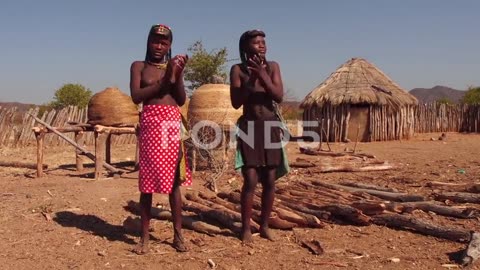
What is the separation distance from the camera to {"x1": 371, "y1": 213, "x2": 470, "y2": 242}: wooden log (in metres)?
3.73

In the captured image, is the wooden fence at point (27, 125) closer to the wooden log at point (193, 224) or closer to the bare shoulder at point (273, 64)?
the wooden log at point (193, 224)

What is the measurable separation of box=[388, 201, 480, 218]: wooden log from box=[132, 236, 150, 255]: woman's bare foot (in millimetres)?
2303

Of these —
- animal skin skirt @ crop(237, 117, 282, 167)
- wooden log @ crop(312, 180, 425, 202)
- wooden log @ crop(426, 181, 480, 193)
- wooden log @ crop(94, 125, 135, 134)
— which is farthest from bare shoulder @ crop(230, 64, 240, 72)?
wooden log @ crop(94, 125, 135, 134)

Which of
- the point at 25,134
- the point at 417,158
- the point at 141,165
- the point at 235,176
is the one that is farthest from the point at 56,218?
the point at 25,134

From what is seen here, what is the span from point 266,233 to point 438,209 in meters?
1.89

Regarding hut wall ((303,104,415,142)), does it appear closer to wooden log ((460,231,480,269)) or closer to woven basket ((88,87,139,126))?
woven basket ((88,87,139,126))

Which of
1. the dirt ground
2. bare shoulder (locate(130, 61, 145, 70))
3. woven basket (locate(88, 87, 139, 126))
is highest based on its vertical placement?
bare shoulder (locate(130, 61, 145, 70))

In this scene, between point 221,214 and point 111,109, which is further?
point 111,109

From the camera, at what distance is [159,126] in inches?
140

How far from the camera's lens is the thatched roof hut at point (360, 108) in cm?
1708

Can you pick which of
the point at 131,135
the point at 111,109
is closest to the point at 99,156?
the point at 111,109

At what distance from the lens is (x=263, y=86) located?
11.8 feet

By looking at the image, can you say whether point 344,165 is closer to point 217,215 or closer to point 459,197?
point 459,197

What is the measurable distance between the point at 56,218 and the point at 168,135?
5.90 ft
